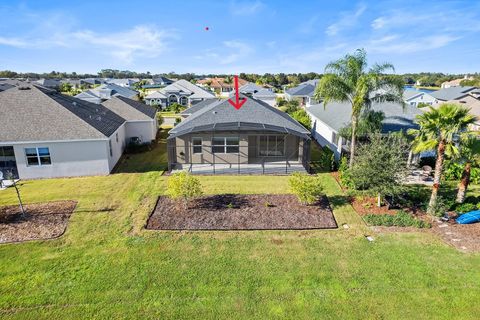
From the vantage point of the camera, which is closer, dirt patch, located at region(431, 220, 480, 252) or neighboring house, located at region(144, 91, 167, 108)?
dirt patch, located at region(431, 220, 480, 252)

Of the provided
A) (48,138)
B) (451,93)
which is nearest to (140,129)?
(48,138)

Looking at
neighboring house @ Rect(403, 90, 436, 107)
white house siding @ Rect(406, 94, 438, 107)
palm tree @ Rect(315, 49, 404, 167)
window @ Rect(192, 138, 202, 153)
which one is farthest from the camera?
white house siding @ Rect(406, 94, 438, 107)

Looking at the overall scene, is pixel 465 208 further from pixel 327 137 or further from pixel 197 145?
pixel 197 145

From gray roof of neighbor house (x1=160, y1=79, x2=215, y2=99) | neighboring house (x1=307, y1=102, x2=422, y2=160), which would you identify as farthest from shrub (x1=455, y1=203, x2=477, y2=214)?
gray roof of neighbor house (x1=160, y1=79, x2=215, y2=99)

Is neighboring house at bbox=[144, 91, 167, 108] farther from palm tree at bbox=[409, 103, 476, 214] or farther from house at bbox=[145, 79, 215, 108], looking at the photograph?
palm tree at bbox=[409, 103, 476, 214]

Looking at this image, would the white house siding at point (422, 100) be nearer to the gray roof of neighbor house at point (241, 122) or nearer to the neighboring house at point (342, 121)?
the neighboring house at point (342, 121)

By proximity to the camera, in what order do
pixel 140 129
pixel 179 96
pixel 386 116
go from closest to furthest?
pixel 386 116 → pixel 140 129 → pixel 179 96

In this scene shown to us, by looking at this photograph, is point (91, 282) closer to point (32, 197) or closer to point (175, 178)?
point (175, 178)

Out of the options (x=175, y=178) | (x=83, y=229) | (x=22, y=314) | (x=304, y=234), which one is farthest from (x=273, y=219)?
(x=22, y=314)
